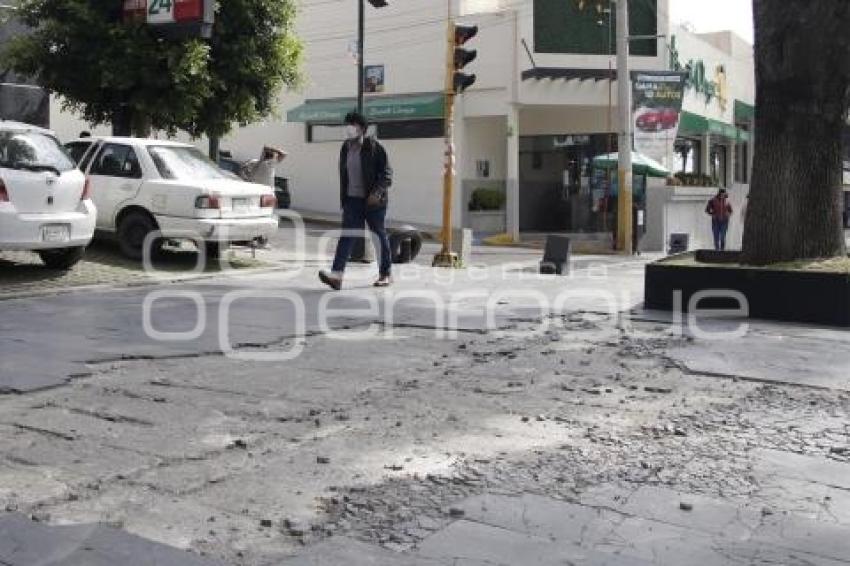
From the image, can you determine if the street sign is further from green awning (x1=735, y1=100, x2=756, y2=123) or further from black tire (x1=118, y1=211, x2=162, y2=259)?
green awning (x1=735, y1=100, x2=756, y2=123)

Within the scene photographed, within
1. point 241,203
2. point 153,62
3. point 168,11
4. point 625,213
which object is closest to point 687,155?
point 625,213

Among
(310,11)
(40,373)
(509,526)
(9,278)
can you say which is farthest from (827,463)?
(310,11)

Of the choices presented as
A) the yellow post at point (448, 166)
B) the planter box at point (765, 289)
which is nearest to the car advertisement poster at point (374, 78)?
the yellow post at point (448, 166)

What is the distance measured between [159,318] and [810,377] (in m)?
5.31

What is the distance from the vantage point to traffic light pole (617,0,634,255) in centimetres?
2391

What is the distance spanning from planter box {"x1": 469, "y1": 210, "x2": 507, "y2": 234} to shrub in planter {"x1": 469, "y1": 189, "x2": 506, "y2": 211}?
0.13m

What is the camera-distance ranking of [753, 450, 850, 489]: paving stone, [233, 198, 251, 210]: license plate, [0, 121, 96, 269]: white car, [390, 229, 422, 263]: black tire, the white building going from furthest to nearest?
the white building → [390, 229, 422, 263]: black tire → [233, 198, 251, 210]: license plate → [0, 121, 96, 269]: white car → [753, 450, 850, 489]: paving stone

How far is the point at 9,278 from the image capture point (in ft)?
35.2

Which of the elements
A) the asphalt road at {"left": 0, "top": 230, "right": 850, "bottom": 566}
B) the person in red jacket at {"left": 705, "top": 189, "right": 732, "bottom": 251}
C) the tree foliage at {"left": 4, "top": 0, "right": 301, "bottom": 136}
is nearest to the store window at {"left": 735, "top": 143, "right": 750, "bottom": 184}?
the person in red jacket at {"left": 705, "top": 189, "right": 732, "bottom": 251}

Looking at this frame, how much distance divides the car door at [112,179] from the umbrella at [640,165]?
16.6 meters

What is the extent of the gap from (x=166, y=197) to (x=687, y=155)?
28.1 m

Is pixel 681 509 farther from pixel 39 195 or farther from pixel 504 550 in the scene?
pixel 39 195

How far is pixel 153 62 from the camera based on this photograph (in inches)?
536

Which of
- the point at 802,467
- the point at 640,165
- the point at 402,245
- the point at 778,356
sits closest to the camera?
the point at 802,467
